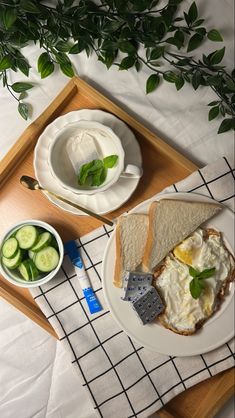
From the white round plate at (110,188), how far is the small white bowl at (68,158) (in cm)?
4

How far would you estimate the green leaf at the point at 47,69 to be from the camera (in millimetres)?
1254

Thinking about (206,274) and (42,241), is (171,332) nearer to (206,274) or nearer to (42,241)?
(206,274)

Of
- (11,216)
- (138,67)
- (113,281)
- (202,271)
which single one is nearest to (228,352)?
(202,271)

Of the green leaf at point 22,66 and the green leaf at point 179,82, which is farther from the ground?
the green leaf at point 22,66

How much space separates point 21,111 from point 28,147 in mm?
105

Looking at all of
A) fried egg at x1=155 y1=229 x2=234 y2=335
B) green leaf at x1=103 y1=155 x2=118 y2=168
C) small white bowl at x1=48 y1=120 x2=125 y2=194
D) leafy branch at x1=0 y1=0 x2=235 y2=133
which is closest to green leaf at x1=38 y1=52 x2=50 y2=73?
leafy branch at x1=0 y1=0 x2=235 y2=133

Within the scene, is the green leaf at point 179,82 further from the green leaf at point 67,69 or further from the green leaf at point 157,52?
the green leaf at point 67,69

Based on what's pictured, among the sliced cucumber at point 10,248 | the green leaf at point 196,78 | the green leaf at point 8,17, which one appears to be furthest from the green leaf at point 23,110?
the green leaf at point 196,78

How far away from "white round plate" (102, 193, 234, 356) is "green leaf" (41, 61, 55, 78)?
415mm

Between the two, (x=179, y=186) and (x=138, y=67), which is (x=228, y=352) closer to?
(x=179, y=186)

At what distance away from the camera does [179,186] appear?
121 centimetres

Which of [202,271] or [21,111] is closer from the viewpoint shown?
[202,271]

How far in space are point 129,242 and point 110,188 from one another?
14 centimetres

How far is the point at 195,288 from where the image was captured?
1132 mm
